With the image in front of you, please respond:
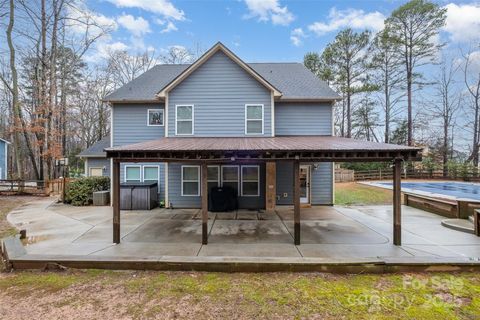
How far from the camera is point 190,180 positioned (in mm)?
10680

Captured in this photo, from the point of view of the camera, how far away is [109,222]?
26.7ft

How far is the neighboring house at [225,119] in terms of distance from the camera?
403 inches

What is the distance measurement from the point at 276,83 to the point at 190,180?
6.44m

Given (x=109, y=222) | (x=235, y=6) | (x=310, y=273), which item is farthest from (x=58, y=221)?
(x=235, y=6)

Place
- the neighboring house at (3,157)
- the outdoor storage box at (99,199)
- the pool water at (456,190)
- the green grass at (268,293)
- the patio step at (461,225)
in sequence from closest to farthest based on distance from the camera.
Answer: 1. the green grass at (268,293)
2. the patio step at (461,225)
3. the outdoor storage box at (99,199)
4. the pool water at (456,190)
5. the neighboring house at (3,157)

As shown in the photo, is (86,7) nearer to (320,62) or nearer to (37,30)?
(37,30)

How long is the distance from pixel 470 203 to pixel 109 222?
41.6ft

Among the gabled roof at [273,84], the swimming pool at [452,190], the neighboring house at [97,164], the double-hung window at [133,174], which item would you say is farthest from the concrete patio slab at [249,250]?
the neighboring house at [97,164]

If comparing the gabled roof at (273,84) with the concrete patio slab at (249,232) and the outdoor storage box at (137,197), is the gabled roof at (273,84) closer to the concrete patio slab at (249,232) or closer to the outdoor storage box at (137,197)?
the outdoor storage box at (137,197)

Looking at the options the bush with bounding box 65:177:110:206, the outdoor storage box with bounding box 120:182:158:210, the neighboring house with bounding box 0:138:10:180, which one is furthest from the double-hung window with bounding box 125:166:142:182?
the neighboring house with bounding box 0:138:10:180

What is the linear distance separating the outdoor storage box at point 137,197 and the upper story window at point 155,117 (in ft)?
9.79

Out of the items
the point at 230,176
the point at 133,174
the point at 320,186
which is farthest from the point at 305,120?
the point at 133,174

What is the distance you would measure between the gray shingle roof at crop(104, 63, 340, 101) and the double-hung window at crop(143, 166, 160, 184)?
3283mm

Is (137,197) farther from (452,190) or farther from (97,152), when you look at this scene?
(452,190)
